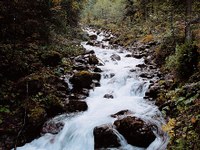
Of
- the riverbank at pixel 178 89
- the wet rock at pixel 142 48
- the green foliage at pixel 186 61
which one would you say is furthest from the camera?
the wet rock at pixel 142 48

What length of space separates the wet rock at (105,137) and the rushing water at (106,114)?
180 millimetres

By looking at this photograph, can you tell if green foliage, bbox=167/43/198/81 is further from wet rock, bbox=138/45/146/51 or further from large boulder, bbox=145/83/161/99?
wet rock, bbox=138/45/146/51

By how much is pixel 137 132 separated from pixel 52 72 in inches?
245

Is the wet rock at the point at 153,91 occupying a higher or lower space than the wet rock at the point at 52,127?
higher

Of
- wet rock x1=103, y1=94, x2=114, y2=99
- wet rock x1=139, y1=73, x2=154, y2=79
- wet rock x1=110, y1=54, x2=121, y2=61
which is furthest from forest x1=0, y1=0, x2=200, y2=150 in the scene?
wet rock x1=110, y1=54, x2=121, y2=61

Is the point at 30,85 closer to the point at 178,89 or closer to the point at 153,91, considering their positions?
the point at 153,91

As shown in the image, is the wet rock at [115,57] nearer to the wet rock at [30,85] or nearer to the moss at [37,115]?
the wet rock at [30,85]

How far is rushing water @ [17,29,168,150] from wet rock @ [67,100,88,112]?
24cm

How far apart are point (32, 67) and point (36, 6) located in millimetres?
4874

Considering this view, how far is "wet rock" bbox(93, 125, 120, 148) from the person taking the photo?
7996 millimetres

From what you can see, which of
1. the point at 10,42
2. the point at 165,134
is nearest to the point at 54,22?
the point at 10,42

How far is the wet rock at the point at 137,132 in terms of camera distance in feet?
25.6

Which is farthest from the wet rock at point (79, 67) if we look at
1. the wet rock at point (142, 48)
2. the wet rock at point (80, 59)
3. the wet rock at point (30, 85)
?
the wet rock at point (142, 48)

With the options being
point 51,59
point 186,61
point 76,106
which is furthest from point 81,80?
point 186,61
